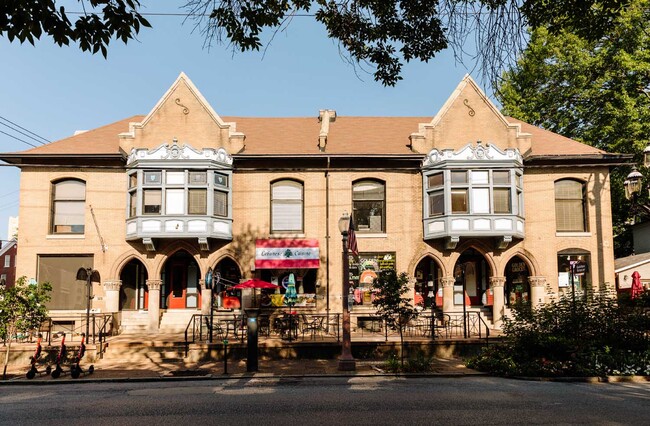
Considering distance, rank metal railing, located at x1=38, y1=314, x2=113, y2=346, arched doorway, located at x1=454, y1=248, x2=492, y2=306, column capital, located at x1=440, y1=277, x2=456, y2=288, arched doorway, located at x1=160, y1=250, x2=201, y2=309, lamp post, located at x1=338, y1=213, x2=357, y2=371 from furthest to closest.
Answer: arched doorway, located at x1=454, y1=248, x2=492, y2=306 < arched doorway, located at x1=160, y1=250, x2=201, y2=309 < column capital, located at x1=440, y1=277, x2=456, y2=288 < metal railing, located at x1=38, y1=314, x2=113, y2=346 < lamp post, located at x1=338, y1=213, x2=357, y2=371

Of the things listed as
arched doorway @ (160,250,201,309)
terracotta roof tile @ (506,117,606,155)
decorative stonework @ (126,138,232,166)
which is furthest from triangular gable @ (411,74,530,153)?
arched doorway @ (160,250,201,309)

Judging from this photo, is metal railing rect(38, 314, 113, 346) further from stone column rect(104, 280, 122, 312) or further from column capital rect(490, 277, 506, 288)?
column capital rect(490, 277, 506, 288)

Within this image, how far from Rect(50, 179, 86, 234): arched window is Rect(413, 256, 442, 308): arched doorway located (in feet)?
49.1

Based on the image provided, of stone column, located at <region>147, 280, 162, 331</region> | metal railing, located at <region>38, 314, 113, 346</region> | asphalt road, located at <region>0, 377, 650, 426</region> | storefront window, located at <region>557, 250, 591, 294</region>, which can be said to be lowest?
asphalt road, located at <region>0, 377, 650, 426</region>

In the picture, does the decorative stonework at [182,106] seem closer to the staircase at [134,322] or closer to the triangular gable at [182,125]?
the triangular gable at [182,125]

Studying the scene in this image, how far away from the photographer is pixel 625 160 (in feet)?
80.9

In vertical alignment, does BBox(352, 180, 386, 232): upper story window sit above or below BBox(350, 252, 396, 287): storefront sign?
above

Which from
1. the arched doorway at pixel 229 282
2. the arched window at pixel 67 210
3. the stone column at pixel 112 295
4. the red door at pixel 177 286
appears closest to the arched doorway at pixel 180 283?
the red door at pixel 177 286

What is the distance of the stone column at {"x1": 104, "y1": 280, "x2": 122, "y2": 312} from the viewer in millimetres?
22891

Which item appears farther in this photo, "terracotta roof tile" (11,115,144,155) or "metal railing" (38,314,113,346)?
"terracotta roof tile" (11,115,144,155)

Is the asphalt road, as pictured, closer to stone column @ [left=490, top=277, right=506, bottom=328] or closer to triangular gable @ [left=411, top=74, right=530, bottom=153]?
stone column @ [left=490, top=277, right=506, bottom=328]

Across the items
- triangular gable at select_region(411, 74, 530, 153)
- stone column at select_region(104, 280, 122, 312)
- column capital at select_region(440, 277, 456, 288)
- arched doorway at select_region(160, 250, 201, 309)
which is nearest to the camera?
stone column at select_region(104, 280, 122, 312)

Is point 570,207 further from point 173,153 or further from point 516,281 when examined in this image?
point 173,153

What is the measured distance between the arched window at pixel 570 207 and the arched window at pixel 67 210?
20.9 metres
